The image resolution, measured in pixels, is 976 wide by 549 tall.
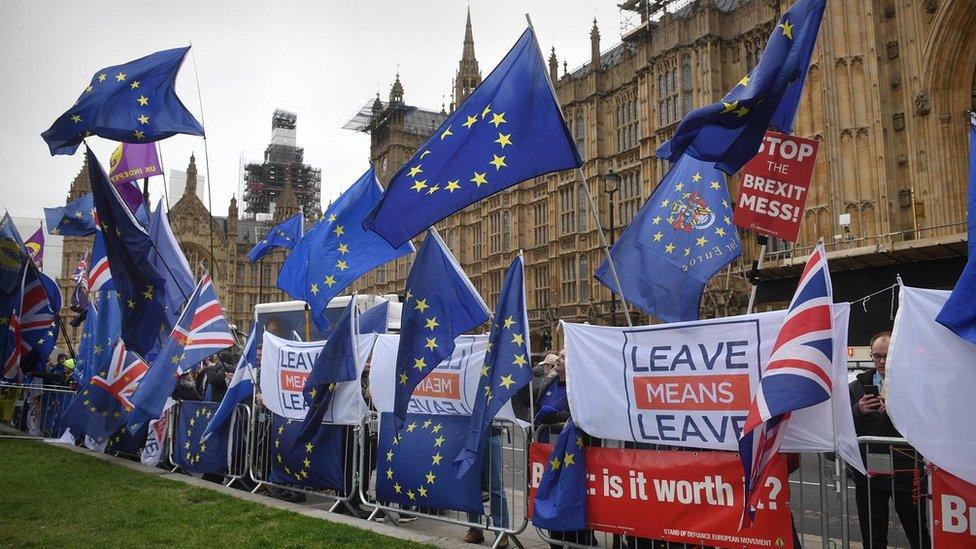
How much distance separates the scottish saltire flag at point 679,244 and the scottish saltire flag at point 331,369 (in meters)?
3.01

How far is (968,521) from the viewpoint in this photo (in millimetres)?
4332

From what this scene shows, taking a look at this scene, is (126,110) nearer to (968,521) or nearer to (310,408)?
(310,408)

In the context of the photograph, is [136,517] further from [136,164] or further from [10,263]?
[10,263]

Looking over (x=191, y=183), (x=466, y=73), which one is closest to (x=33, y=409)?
(x=466, y=73)

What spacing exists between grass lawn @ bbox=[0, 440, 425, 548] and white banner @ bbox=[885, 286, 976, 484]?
4073 mm

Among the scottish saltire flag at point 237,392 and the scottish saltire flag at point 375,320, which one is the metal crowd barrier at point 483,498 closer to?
the scottish saltire flag at point 375,320

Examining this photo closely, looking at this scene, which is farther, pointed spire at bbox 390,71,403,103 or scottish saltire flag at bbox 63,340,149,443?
pointed spire at bbox 390,71,403,103

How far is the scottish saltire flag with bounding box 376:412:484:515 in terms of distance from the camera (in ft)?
23.0

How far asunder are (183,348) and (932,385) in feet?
31.0

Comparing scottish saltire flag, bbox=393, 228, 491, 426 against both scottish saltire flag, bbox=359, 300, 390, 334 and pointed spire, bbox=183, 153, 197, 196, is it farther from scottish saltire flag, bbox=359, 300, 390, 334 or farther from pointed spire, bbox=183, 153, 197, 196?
pointed spire, bbox=183, 153, 197, 196

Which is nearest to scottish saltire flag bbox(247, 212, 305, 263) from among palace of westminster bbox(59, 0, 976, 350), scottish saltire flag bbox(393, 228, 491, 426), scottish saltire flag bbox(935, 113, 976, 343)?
palace of westminster bbox(59, 0, 976, 350)

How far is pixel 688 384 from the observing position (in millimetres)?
5578

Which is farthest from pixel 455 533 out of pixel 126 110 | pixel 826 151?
pixel 826 151

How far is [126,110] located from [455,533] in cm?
860
